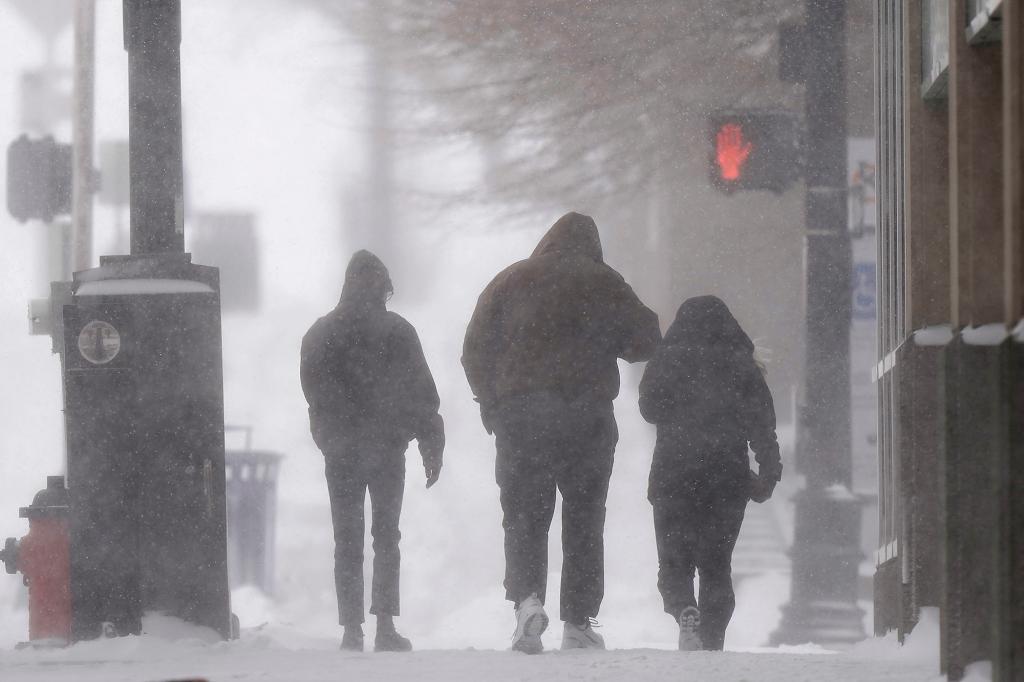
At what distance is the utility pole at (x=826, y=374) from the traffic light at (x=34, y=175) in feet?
17.1

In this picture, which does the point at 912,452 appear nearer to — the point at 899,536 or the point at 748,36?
the point at 899,536

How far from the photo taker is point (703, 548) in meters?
6.90

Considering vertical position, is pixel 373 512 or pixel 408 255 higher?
pixel 408 255

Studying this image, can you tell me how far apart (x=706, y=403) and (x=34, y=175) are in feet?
20.9

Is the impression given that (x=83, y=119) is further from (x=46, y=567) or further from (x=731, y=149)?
(x=46, y=567)

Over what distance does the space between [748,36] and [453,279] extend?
1551cm

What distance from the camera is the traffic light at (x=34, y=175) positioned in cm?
1163

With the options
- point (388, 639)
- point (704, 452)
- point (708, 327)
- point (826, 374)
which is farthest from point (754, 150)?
point (388, 639)

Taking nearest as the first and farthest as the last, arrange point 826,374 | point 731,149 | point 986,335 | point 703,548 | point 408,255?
point 986,335, point 703,548, point 826,374, point 731,149, point 408,255

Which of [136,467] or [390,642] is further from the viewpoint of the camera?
[390,642]

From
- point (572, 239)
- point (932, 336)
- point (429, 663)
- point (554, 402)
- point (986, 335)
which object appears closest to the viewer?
point (986, 335)

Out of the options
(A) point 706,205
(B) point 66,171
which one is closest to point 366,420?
(B) point 66,171

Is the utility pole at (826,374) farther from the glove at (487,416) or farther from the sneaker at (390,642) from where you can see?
the glove at (487,416)

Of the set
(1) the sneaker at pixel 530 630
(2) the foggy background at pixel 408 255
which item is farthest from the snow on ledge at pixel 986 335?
(2) the foggy background at pixel 408 255
